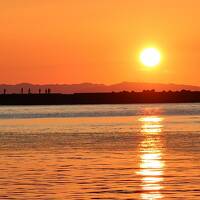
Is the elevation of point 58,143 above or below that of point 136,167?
above

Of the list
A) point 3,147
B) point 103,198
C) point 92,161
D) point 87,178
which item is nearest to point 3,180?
point 87,178

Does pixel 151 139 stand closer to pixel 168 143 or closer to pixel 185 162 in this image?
pixel 168 143

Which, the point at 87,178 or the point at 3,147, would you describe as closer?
the point at 87,178

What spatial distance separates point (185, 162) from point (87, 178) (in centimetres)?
642

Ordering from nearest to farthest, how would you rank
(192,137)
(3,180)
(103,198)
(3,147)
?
(103,198)
(3,180)
(3,147)
(192,137)

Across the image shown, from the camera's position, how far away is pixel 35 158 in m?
40.6

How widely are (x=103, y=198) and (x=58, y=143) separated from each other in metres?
26.2

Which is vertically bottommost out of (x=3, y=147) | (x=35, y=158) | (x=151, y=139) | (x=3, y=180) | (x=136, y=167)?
(x=3, y=180)

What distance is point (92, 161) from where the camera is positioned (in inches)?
1506

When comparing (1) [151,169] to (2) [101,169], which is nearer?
(2) [101,169]

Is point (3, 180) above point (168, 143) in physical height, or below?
below

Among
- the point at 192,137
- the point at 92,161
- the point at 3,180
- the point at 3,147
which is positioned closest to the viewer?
the point at 3,180

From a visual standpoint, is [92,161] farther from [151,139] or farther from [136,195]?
[151,139]

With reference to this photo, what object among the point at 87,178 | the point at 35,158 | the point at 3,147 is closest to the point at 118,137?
the point at 3,147
